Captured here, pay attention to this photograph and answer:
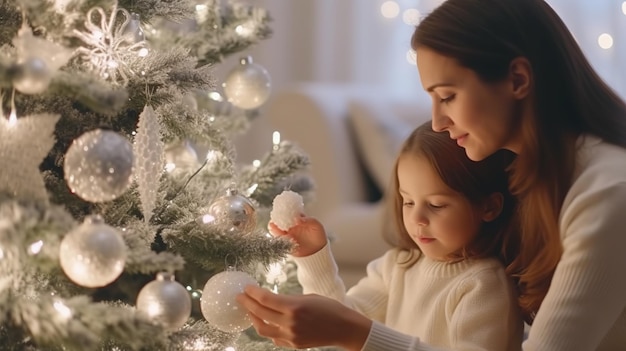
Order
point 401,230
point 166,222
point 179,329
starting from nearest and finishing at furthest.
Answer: point 179,329 → point 166,222 → point 401,230

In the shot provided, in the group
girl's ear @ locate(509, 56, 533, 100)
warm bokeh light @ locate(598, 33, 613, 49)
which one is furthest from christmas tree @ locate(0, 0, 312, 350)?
warm bokeh light @ locate(598, 33, 613, 49)

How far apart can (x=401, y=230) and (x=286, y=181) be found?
211 mm

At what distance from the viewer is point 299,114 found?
3049mm

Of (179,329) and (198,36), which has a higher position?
(198,36)

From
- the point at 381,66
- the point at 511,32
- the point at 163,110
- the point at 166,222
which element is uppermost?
the point at 511,32

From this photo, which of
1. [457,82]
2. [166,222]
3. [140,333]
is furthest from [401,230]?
[140,333]

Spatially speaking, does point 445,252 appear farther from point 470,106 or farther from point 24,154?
point 24,154

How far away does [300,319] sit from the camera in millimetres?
1105

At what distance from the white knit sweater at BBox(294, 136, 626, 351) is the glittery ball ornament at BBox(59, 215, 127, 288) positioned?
424 millimetres

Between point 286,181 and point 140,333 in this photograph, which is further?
point 286,181

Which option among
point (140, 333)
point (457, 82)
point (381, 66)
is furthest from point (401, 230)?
point (381, 66)

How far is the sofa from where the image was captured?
293 centimetres

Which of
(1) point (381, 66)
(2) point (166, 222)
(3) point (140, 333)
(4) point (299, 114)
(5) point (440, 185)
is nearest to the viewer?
(3) point (140, 333)

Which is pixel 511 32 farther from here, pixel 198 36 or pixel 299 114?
pixel 299 114
